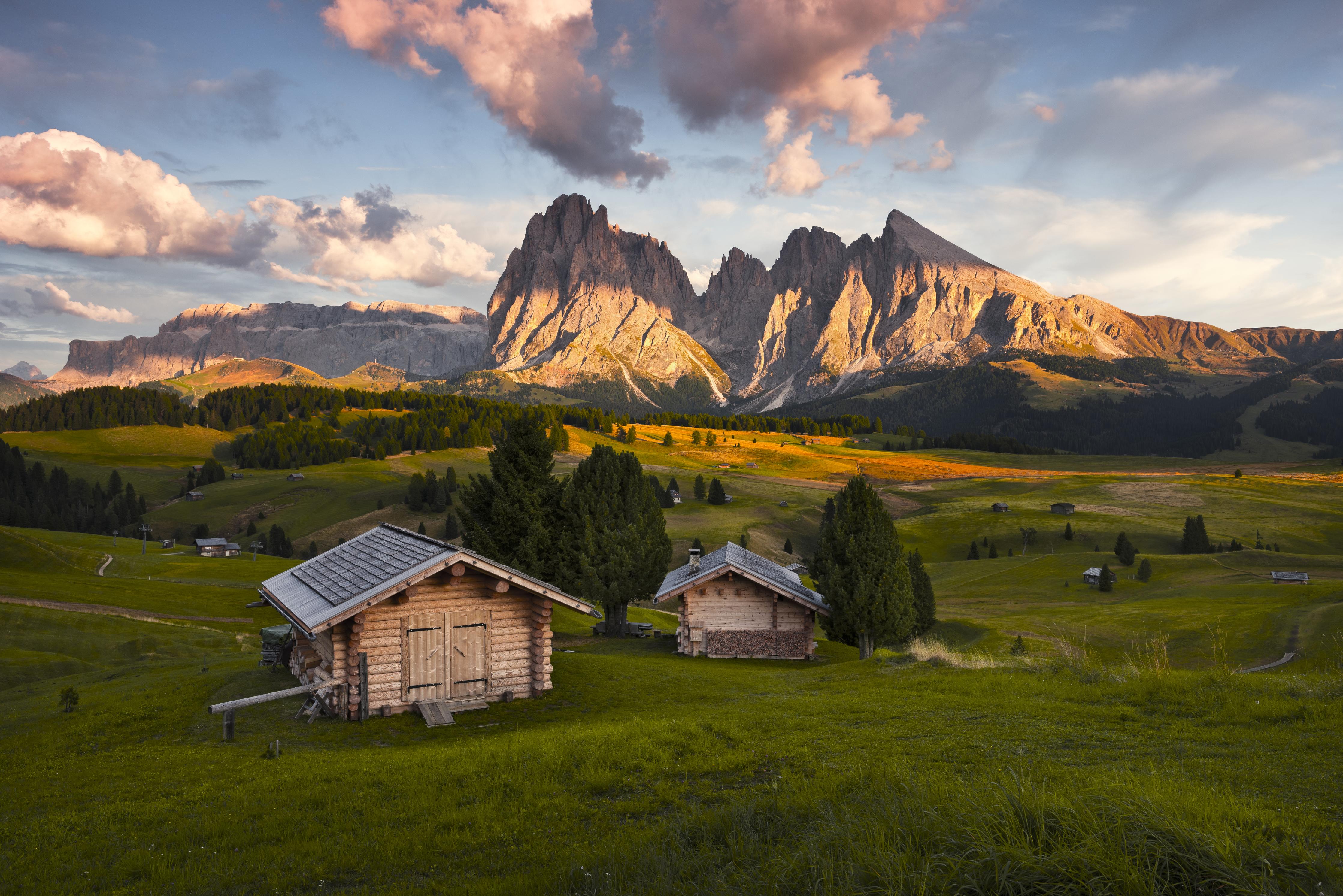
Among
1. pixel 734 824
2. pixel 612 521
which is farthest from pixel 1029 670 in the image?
pixel 612 521

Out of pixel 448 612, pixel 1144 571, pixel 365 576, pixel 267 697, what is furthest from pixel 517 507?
pixel 1144 571

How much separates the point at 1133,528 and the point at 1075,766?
5517 inches

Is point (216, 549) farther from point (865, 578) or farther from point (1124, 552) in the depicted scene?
point (1124, 552)

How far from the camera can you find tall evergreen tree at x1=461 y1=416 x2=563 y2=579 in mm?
43344

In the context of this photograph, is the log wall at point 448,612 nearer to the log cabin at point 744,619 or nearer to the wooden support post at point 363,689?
the wooden support post at point 363,689

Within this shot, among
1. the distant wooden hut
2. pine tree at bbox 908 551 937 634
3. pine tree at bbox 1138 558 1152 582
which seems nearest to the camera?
pine tree at bbox 908 551 937 634

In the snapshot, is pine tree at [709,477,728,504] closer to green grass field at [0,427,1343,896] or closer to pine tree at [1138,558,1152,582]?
pine tree at [1138,558,1152,582]

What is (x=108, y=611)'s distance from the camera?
4778 centimetres

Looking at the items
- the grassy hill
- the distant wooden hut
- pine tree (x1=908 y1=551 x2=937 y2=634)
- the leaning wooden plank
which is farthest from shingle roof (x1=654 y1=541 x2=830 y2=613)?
the distant wooden hut

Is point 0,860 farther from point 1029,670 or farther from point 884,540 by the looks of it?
point 884,540

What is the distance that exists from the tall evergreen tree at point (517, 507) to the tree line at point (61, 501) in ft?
494

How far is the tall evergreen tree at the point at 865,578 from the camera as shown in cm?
3681

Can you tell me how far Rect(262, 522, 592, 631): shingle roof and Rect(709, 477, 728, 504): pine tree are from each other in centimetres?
12648

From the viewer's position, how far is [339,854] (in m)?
9.34
